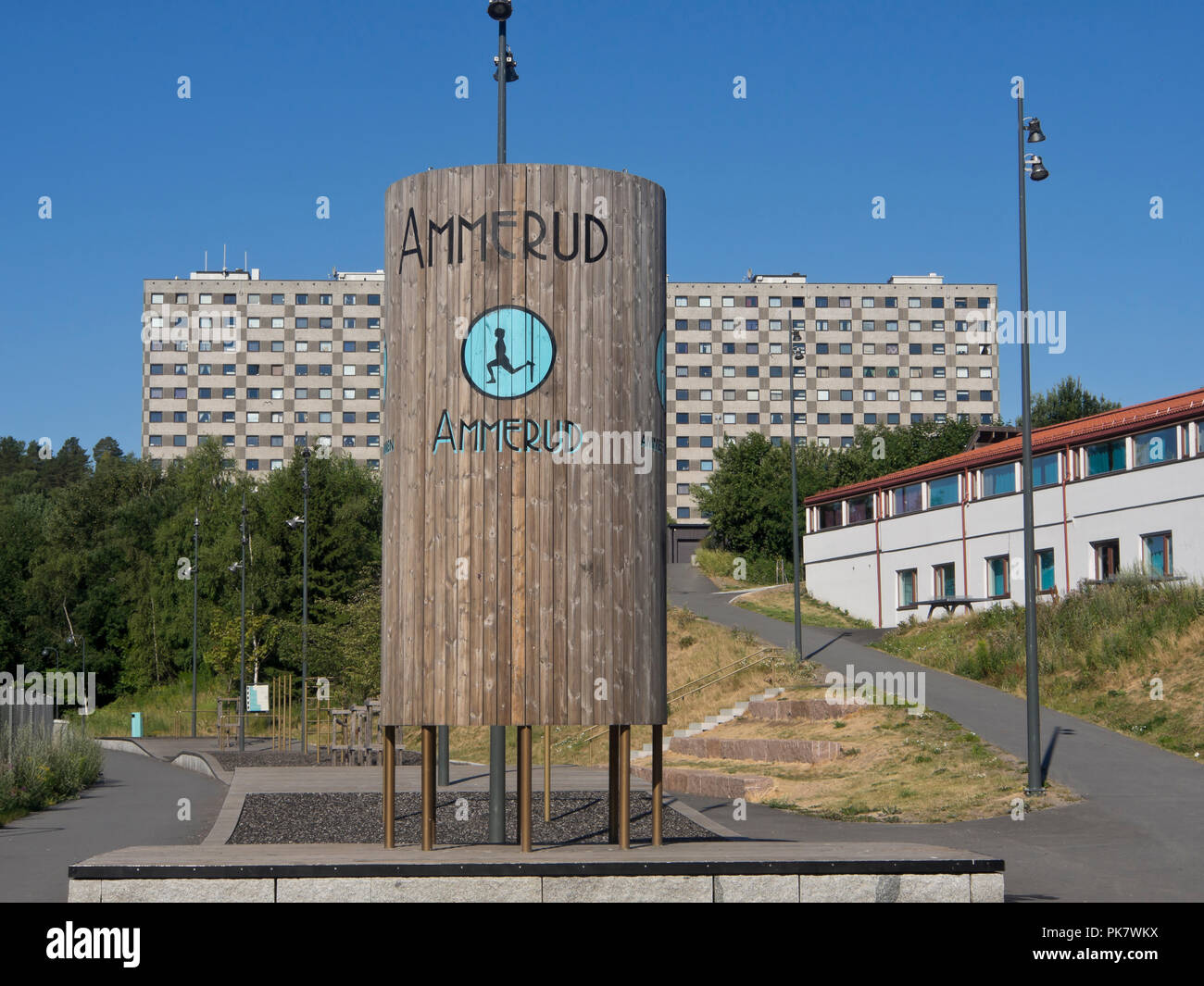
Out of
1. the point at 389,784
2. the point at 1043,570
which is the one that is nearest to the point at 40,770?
the point at 389,784

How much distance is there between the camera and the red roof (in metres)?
33.7

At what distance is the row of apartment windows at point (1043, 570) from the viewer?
33.7 meters

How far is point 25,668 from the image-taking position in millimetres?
80375

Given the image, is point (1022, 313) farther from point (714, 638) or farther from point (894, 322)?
point (894, 322)

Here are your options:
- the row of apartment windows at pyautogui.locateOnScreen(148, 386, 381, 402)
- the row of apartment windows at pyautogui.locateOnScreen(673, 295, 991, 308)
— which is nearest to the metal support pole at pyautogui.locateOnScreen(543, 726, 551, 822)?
the row of apartment windows at pyautogui.locateOnScreen(148, 386, 381, 402)

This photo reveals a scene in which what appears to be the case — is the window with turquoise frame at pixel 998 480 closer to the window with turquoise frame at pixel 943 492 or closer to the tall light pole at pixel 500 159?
the window with turquoise frame at pixel 943 492

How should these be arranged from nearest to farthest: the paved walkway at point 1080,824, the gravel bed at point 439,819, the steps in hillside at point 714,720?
the paved walkway at point 1080,824, the gravel bed at point 439,819, the steps in hillside at point 714,720

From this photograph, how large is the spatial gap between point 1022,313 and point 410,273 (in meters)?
12.8

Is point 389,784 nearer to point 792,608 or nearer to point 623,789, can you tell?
point 623,789

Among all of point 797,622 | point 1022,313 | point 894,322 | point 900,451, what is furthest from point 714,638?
point 894,322

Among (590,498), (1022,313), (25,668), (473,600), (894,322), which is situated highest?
(894,322)

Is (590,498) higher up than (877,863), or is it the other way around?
(590,498)

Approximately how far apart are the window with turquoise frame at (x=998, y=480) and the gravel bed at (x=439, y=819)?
23027 mm

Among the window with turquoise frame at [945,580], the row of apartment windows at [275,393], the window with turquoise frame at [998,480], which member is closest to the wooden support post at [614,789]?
the window with turquoise frame at [998,480]
